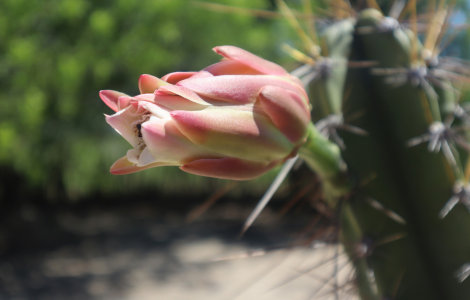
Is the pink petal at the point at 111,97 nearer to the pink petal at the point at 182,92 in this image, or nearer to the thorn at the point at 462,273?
the pink petal at the point at 182,92

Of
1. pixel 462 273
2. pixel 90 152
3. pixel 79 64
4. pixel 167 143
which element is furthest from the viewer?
pixel 90 152

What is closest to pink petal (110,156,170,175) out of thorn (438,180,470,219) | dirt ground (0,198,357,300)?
thorn (438,180,470,219)

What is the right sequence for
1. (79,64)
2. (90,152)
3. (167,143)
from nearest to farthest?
(167,143), (79,64), (90,152)

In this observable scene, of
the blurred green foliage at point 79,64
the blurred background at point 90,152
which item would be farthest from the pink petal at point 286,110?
the blurred green foliage at point 79,64

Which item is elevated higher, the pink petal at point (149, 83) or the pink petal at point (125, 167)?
the pink petal at point (149, 83)

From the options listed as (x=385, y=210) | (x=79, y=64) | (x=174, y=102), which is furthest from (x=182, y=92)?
(x=79, y=64)

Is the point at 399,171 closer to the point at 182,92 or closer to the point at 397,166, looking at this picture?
the point at 397,166

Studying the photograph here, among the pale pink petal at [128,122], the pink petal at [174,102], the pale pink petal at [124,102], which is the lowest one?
the pale pink petal at [128,122]
